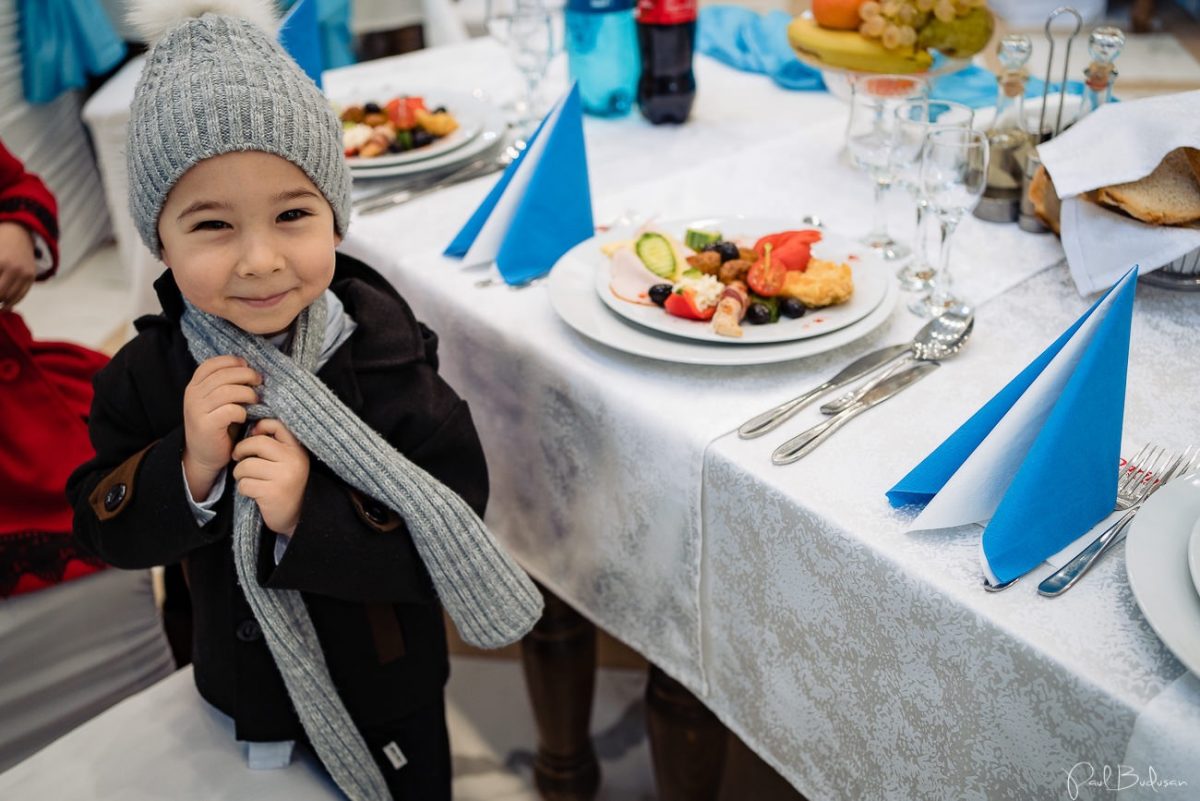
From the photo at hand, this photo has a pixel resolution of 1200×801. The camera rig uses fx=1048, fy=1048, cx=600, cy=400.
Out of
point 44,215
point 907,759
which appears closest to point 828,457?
point 907,759

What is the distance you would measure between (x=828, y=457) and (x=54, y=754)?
75 cm

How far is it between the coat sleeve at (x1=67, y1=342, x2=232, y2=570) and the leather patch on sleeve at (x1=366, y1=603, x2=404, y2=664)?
16cm

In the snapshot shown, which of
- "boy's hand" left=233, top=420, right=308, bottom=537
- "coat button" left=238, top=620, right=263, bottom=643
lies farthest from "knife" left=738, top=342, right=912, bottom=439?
"coat button" left=238, top=620, right=263, bottom=643

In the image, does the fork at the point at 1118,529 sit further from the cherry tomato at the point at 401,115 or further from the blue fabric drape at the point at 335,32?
the blue fabric drape at the point at 335,32

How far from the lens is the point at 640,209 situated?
135 centimetres

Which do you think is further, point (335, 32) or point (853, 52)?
point (335, 32)

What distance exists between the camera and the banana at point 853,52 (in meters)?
1.36

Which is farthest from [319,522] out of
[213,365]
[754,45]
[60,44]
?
[60,44]

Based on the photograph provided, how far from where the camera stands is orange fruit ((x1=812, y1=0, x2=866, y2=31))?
54.6 inches

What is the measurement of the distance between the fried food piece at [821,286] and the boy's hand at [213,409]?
50cm

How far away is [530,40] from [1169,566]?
3.80ft

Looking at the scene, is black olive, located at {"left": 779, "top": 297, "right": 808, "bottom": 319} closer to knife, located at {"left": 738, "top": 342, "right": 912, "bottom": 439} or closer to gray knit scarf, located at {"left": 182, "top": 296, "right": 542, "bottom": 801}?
knife, located at {"left": 738, "top": 342, "right": 912, "bottom": 439}

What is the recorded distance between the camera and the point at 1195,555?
2.13 feet

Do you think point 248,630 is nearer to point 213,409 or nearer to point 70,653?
point 213,409
